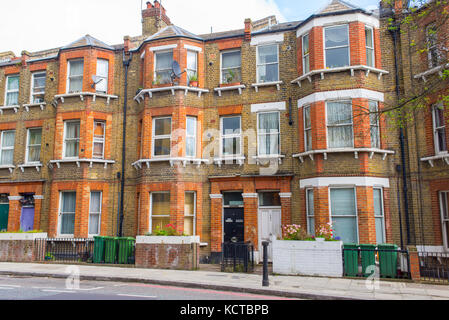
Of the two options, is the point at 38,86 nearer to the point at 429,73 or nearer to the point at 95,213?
the point at 95,213

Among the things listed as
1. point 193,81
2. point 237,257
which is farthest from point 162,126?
point 237,257

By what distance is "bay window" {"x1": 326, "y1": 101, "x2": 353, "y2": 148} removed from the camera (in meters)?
14.6

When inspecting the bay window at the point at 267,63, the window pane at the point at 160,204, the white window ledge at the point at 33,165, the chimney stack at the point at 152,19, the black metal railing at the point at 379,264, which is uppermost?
the chimney stack at the point at 152,19

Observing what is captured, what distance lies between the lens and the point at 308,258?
40.5 ft

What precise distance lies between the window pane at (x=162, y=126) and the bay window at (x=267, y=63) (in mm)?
4563

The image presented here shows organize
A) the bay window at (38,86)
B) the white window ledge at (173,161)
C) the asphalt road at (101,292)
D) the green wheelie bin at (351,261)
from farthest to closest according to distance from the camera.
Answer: the bay window at (38,86), the white window ledge at (173,161), the green wheelie bin at (351,261), the asphalt road at (101,292)

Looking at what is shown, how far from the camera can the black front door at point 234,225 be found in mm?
16062

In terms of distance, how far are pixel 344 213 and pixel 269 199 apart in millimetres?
3318

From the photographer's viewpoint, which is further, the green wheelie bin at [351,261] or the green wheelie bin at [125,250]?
the green wheelie bin at [125,250]

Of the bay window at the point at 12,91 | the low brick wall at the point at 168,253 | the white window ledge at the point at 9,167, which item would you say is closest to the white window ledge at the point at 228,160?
the low brick wall at the point at 168,253

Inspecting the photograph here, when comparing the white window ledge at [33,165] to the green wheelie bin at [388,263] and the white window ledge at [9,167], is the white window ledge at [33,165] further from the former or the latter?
the green wheelie bin at [388,263]

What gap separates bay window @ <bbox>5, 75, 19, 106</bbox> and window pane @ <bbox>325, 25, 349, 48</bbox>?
16309 mm

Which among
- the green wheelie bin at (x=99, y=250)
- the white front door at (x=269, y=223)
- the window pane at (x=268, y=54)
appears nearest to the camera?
the green wheelie bin at (x=99, y=250)

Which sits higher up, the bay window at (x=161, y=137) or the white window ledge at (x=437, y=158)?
the bay window at (x=161, y=137)
